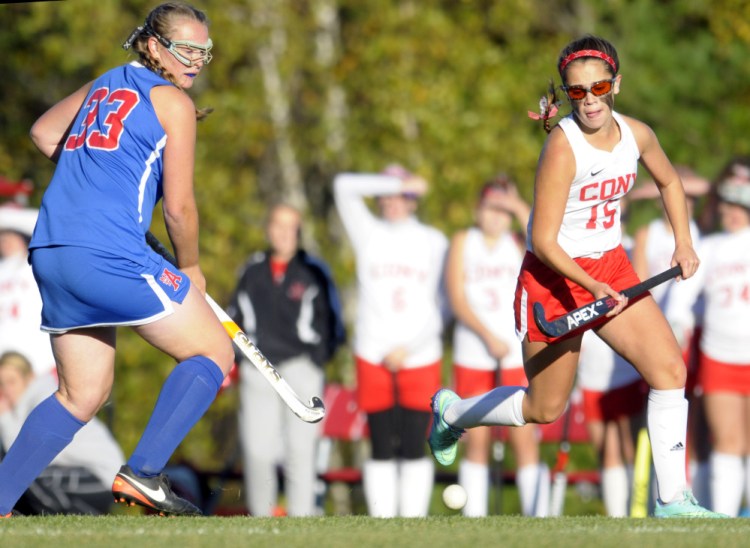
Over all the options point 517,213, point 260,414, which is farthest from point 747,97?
point 260,414

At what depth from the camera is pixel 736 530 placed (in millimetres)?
4824

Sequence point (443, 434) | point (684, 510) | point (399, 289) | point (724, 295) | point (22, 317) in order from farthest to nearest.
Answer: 1. point (22, 317)
2. point (399, 289)
3. point (724, 295)
4. point (443, 434)
5. point (684, 510)

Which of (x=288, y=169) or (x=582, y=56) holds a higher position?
(x=582, y=56)

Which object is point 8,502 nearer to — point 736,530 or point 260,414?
point 736,530

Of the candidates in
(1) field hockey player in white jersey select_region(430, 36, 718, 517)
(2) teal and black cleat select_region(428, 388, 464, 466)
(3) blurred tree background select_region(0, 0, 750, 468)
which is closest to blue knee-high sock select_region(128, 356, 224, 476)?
(1) field hockey player in white jersey select_region(430, 36, 718, 517)

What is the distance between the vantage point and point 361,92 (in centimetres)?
1430

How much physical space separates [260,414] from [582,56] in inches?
154

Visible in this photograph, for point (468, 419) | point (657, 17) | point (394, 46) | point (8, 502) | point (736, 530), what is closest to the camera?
point (736, 530)

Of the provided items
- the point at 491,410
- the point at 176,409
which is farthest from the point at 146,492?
the point at 491,410

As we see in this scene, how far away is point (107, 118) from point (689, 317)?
14.9 feet

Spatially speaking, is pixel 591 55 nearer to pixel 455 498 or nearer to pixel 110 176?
pixel 110 176

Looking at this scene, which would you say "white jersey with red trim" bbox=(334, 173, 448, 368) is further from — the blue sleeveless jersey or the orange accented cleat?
the blue sleeveless jersey

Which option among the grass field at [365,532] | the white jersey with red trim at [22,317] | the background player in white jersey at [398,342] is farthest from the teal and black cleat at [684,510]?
the white jersey with red trim at [22,317]

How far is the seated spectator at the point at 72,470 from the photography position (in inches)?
312
